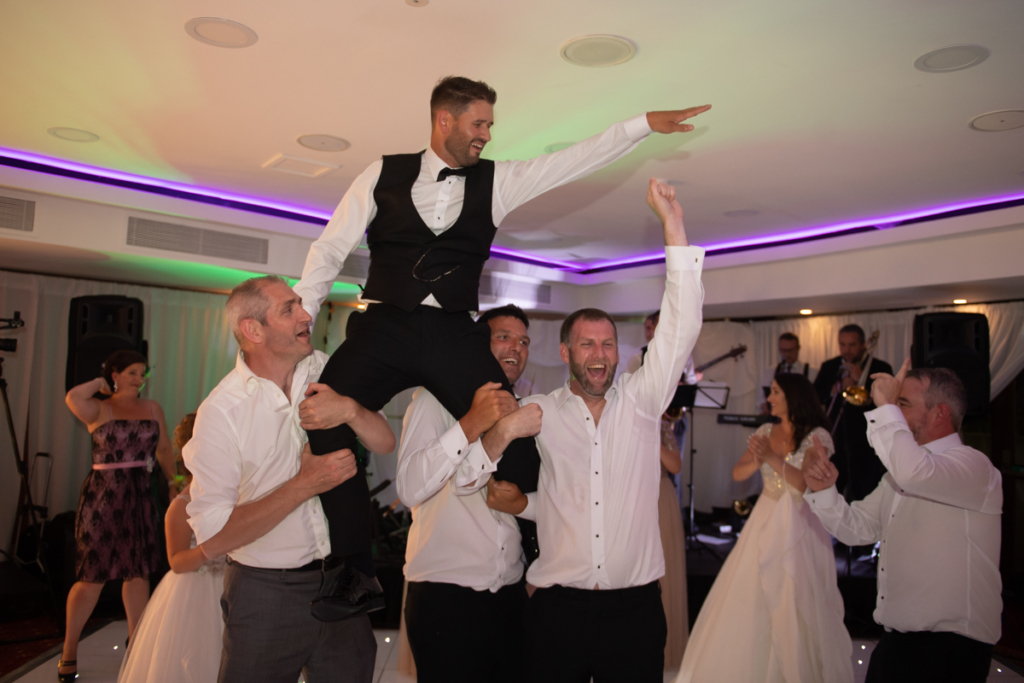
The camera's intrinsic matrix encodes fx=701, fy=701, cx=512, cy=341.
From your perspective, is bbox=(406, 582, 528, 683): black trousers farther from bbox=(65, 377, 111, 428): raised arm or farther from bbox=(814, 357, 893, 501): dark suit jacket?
bbox=(814, 357, 893, 501): dark suit jacket

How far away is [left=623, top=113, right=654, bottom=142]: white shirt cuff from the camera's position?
2.54 metres

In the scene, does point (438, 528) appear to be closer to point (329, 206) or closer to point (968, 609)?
point (968, 609)

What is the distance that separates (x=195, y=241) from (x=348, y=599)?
4.97m

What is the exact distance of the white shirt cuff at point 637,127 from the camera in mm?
2543

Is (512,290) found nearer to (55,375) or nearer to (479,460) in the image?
(55,375)

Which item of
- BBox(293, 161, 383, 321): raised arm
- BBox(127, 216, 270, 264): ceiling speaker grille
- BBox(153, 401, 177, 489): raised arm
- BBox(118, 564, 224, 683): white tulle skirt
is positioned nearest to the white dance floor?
BBox(153, 401, 177, 489): raised arm

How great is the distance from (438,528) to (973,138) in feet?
13.6

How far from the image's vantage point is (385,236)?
101 inches

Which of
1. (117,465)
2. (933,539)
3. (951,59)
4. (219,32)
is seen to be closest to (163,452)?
(117,465)

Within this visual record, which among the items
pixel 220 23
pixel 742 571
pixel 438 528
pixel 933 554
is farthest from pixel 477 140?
pixel 742 571

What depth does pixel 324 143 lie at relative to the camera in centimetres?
487

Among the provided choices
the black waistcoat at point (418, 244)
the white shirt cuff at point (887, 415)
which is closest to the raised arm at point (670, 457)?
the white shirt cuff at point (887, 415)

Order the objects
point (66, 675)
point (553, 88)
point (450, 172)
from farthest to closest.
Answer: point (66, 675) < point (553, 88) < point (450, 172)

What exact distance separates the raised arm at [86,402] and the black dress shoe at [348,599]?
3.73 m
